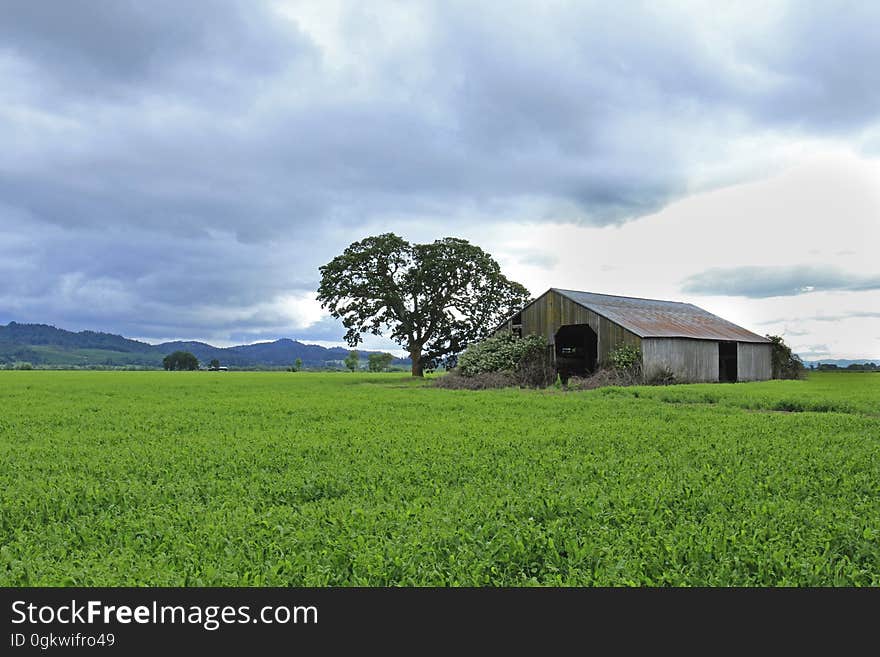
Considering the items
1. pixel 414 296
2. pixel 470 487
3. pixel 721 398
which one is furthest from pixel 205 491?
pixel 414 296

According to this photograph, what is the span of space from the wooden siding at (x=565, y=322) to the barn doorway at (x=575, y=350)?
1.20 m

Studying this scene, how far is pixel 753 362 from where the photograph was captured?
44.2 m

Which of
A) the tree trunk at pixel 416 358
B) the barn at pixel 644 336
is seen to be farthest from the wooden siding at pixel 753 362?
the tree trunk at pixel 416 358

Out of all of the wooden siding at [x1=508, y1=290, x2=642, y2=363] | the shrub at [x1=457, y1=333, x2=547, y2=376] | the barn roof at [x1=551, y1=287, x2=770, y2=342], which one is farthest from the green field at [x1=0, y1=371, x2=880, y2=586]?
the shrub at [x1=457, y1=333, x2=547, y2=376]

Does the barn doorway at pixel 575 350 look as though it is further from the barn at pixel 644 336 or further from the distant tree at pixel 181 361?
the distant tree at pixel 181 361

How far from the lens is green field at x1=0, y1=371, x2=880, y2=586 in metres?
4.90

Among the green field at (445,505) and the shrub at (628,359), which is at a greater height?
the shrub at (628,359)

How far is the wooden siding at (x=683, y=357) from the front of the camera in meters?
34.8

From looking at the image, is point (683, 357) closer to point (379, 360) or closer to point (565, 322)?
point (565, 322)

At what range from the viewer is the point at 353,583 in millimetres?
4625

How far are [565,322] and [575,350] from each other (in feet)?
16.4

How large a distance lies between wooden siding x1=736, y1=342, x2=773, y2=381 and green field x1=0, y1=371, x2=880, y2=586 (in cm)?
3126

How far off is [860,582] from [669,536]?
1477mm

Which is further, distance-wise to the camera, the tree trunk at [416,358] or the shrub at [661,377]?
the tree trunk at [416,358]
